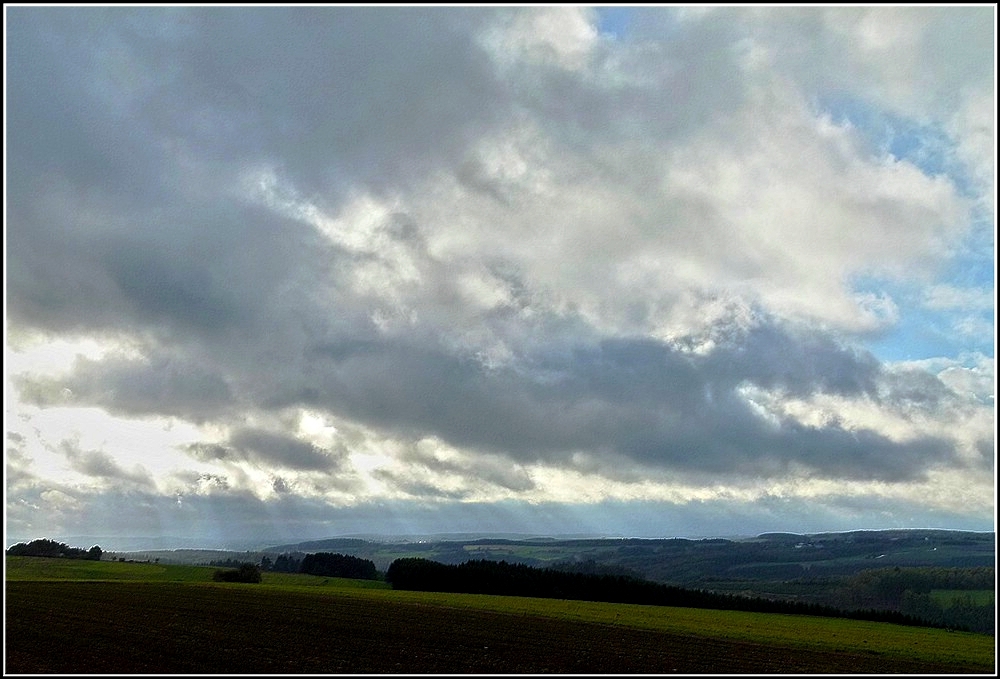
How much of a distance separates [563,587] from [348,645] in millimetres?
90565

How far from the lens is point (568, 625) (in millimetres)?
69312

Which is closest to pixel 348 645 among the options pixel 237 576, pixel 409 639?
pixel 409 639

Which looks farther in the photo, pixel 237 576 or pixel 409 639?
pixel 237 576

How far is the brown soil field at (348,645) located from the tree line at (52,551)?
360 ft

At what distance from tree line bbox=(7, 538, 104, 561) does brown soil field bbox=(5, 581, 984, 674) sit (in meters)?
110

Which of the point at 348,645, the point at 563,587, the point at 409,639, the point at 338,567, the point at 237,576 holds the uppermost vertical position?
the point at 348,645

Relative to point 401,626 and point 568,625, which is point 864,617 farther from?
point 401,626

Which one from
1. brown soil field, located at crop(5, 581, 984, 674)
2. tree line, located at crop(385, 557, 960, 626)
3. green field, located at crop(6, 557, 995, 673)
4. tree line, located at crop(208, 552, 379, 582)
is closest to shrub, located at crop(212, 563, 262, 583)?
tree line, located at crop(208, 552, 379, 582)

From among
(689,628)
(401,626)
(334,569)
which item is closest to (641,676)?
(401,626)

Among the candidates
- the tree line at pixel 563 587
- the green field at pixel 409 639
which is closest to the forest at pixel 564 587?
the tree line at pixel 563 587

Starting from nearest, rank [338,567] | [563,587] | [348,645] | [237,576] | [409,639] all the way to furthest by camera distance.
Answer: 1. [348,645]
2. [409,639]
3. [563,587]
4. [237,576]
5. [338,567]

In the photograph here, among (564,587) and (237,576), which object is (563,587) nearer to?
(564,587)

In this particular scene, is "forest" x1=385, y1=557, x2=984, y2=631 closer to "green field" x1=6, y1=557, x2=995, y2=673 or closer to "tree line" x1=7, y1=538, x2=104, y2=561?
"green field" x1=6, y1=557, x2=995, y2=673

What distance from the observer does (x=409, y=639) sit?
52.9 m
